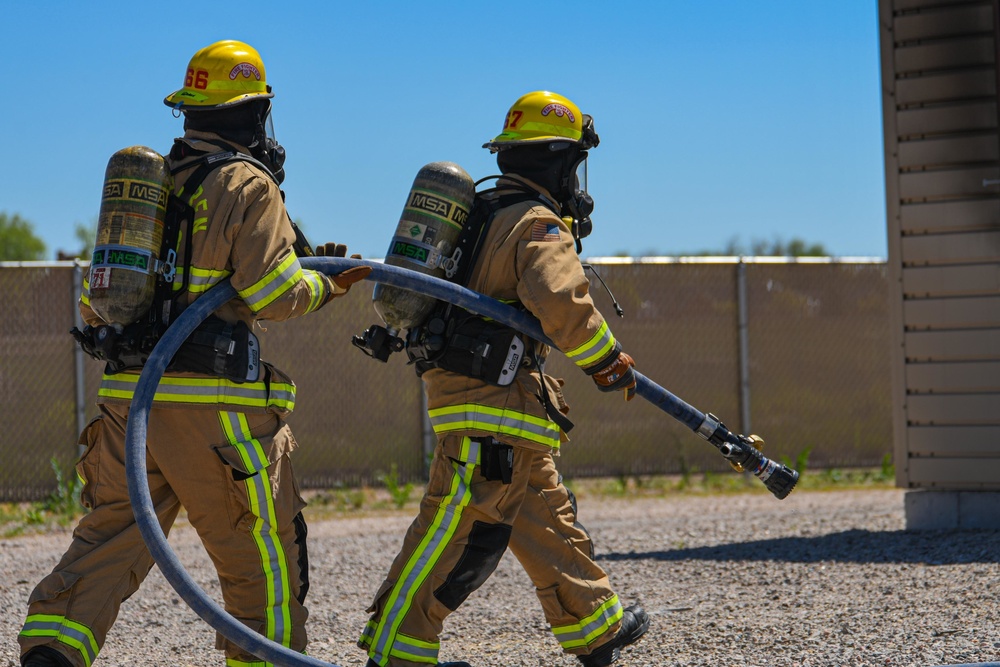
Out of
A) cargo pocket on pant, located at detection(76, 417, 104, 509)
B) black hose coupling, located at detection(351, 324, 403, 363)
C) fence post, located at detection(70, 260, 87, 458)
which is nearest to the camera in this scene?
cargo pocket on pant, located at detection(76, 417, 104, 509)

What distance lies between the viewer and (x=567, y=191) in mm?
4461

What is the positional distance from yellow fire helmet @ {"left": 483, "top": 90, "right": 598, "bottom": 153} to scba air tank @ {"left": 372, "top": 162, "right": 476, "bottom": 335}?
28 cm

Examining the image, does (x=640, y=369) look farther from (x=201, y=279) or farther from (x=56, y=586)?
(x=56, y=586)

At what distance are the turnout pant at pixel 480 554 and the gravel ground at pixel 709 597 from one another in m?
0.57

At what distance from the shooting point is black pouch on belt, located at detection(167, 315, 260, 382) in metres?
3.72

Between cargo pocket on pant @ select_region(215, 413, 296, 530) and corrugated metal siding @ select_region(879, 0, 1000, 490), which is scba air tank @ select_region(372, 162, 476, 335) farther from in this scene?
corrugated metal siding @ select_region(879, 0, 1000, 490)

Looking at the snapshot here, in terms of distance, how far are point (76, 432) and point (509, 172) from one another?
6.09 meters

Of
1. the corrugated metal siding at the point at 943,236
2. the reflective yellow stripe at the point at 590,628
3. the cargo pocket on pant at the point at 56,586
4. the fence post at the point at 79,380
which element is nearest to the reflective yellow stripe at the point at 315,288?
the cargo pocket on pant at the point at 56,586

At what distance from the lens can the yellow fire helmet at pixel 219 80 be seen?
12.8 feet

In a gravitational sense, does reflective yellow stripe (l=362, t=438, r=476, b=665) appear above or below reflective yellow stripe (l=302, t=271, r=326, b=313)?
below

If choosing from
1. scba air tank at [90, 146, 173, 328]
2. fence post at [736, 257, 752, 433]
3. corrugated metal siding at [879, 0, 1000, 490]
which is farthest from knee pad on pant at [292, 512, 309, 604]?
fence post at [736, 257, 752, 433]

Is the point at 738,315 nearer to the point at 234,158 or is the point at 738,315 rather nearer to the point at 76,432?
the point at 76,432

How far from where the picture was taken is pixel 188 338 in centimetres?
375

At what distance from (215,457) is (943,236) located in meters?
5.21
